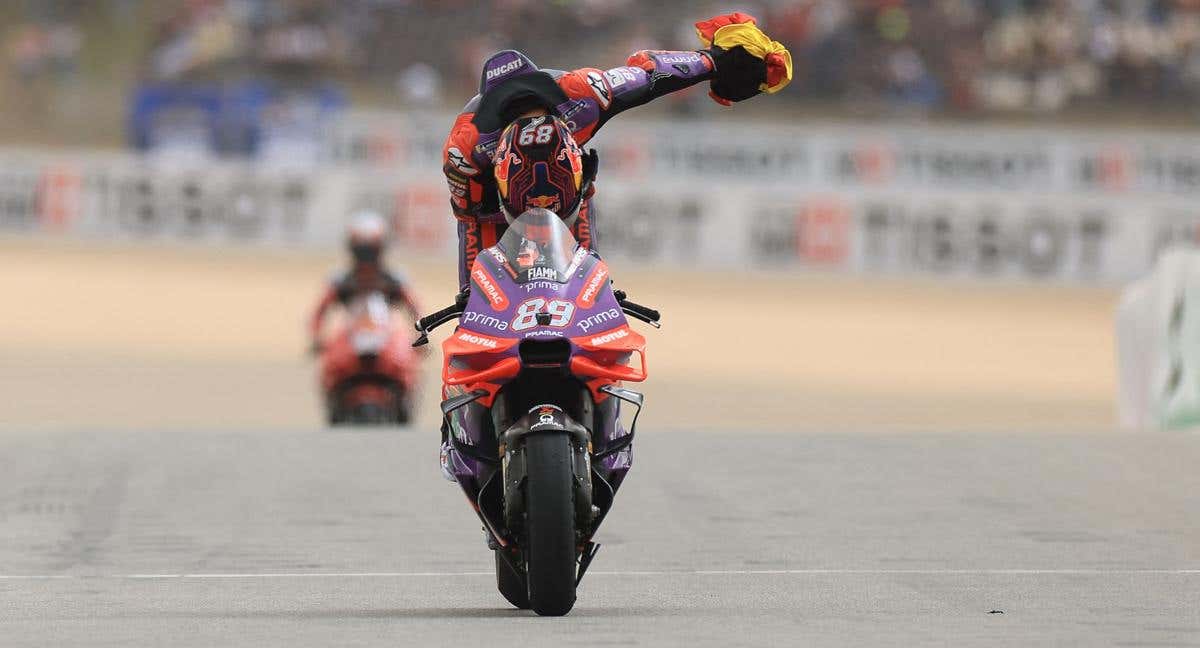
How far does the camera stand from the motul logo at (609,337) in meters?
6.27

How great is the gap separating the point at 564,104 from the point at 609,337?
0.92 metres

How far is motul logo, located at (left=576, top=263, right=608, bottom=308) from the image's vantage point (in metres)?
6.36

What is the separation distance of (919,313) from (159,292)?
9188 mm

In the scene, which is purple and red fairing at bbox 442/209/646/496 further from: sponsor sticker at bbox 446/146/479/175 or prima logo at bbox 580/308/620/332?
sponsor sticker at bbox 446/146/479/175

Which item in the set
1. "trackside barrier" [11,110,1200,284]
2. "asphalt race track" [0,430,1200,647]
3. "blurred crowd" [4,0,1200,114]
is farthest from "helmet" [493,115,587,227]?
"blurred crowd" [4,0,1200,114]

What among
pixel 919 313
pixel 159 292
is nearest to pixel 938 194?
pixel 919 313

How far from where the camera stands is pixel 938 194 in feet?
93.1

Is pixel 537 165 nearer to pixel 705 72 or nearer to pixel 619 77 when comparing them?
pixel 619 77

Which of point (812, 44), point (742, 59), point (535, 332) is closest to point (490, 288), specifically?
point (535, 332)

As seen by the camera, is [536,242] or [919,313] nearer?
[536,242]

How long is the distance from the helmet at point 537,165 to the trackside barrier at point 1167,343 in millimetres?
7942

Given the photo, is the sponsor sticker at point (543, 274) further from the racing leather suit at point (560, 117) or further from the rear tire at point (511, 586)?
the rear tire at point (511, 586)

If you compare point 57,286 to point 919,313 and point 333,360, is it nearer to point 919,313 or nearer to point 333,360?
point 919,313

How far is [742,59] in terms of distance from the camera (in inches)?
284
